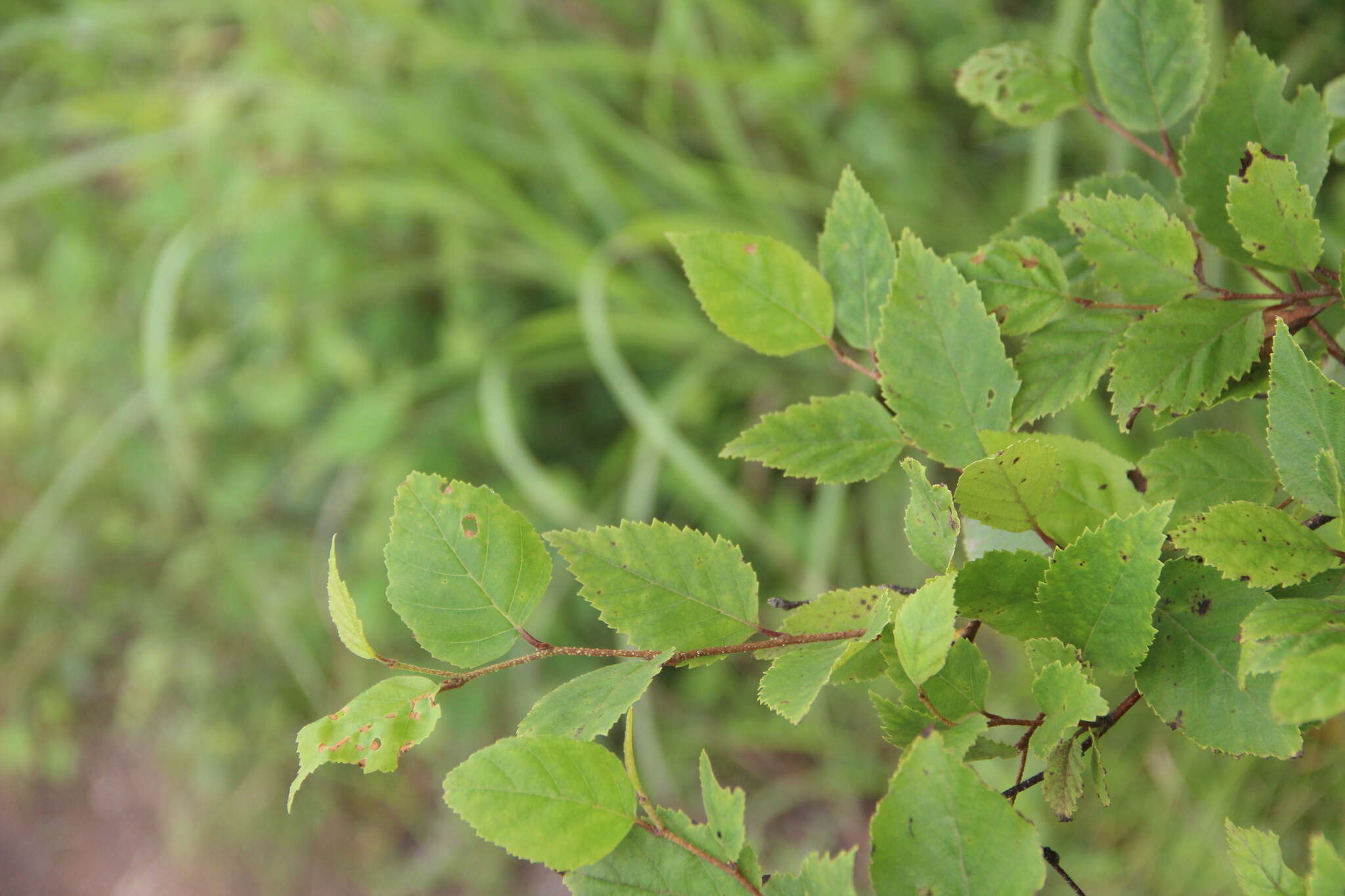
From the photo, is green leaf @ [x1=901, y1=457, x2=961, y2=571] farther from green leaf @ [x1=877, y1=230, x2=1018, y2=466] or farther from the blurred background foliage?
the blurred background foliage

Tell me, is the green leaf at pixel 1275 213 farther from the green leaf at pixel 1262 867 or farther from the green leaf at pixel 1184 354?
the green leaf at pixel 1262 867

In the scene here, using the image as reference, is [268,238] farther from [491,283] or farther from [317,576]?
[317,576]

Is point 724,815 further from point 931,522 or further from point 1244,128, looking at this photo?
point 1244,128

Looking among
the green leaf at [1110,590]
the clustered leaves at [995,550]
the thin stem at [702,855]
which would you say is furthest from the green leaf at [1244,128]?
the thin stem at [702,855]

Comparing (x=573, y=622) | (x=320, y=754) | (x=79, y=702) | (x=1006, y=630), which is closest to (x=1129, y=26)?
(x=1006, y=630)

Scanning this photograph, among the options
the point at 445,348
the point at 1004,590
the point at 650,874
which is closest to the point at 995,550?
the point at 1004,590

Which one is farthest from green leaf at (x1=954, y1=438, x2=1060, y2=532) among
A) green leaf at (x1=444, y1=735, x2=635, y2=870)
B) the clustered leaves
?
green leaf at (x1=444, y1=735, x2=635, y2=870)
